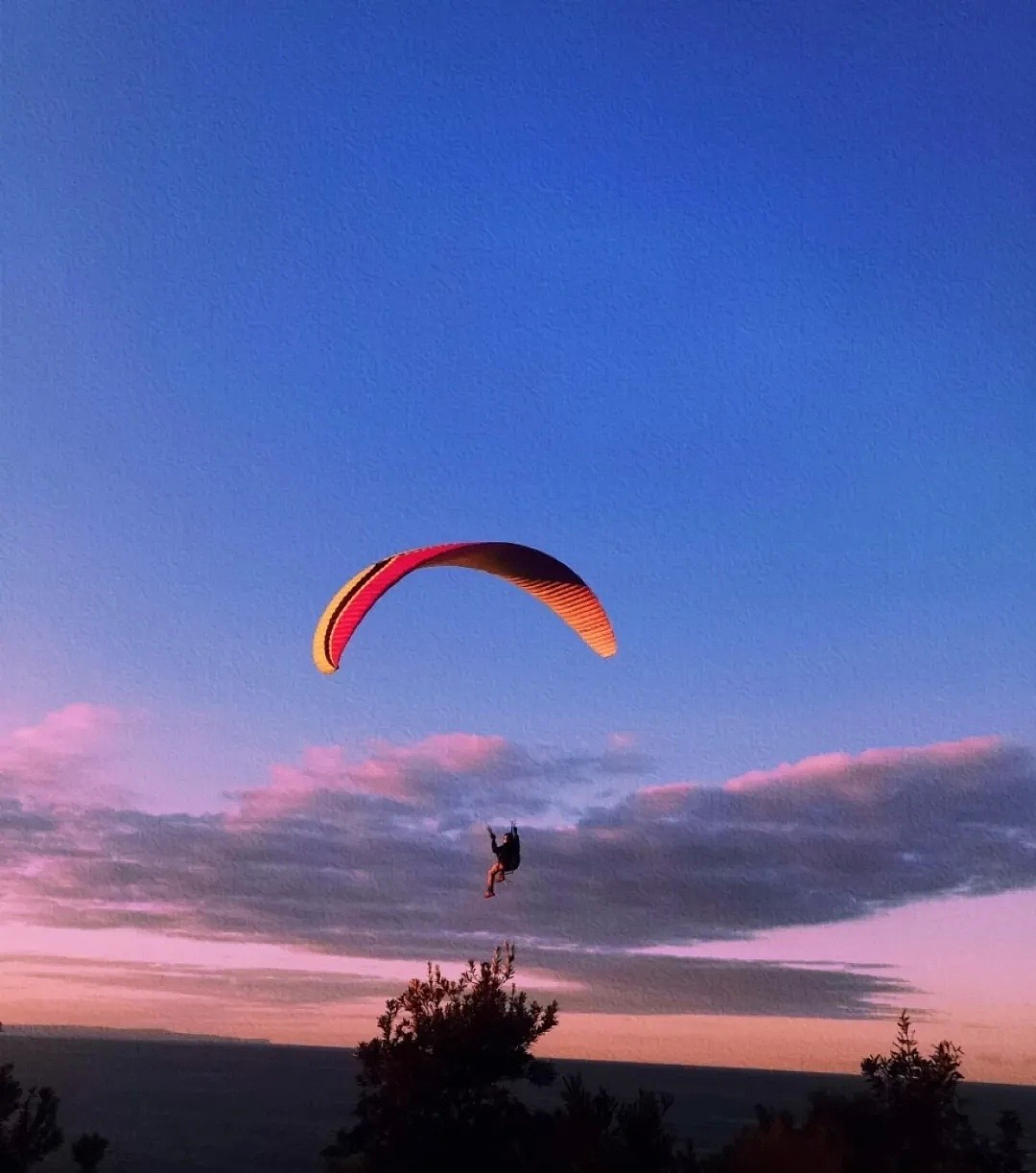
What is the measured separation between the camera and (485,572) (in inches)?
921

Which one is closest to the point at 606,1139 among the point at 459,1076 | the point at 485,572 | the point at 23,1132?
the point at 459,1076

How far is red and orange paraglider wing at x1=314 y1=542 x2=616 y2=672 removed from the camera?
21.8 meters

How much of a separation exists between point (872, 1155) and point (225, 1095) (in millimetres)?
187298

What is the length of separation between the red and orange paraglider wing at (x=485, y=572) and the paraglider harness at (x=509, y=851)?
4104 mm

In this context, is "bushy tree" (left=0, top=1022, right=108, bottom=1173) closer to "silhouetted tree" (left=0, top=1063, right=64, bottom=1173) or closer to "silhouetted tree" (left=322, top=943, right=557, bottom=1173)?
"silhouetted tree" (left=0, top=1063, right=64, bottom=1173)

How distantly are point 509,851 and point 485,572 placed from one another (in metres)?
5.56

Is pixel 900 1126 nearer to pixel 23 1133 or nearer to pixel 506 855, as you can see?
pixel 506 855

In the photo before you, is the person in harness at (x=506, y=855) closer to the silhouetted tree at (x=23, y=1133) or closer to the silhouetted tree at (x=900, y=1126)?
the silhouetted tree at (x=900, y=1126)

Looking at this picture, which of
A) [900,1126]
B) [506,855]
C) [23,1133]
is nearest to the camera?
[506,855]

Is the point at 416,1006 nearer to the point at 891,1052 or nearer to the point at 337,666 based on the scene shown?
the point at 337,666

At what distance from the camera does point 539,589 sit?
23266 mm

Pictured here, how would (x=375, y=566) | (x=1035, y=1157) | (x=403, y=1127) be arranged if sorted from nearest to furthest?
1. (x=375, y=566)
2. (x=403, y=1127)
3. (x=1035, y=1157)

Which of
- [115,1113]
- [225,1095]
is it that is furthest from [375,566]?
[225,1095]

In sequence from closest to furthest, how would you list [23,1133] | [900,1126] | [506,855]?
1. [506,855]
2. [900,1126]
3. [23,1133]
